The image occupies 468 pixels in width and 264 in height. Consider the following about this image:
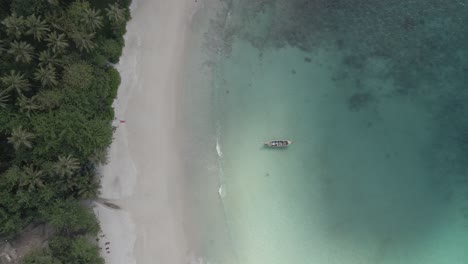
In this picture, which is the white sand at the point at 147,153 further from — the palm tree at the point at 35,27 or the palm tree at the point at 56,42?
the palm tree at the point at 35,27

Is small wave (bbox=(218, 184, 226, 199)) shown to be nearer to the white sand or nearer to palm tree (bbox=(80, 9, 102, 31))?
the white sand

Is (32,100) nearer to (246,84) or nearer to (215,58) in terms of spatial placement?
(215,58)

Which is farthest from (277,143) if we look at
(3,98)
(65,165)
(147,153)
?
(3,98)

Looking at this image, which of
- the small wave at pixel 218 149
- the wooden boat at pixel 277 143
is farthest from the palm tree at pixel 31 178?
the wooden boat at pixel 277 143

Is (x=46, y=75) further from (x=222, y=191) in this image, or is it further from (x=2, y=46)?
(x=222, y=191)

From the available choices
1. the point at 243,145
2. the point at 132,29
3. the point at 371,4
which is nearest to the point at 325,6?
the point at 371,4

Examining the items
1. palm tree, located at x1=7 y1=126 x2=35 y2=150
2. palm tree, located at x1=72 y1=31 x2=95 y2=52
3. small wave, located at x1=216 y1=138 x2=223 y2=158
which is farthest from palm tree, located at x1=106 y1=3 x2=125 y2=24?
small wave, located at x1=216 y1=138 x2=223 y2=158
